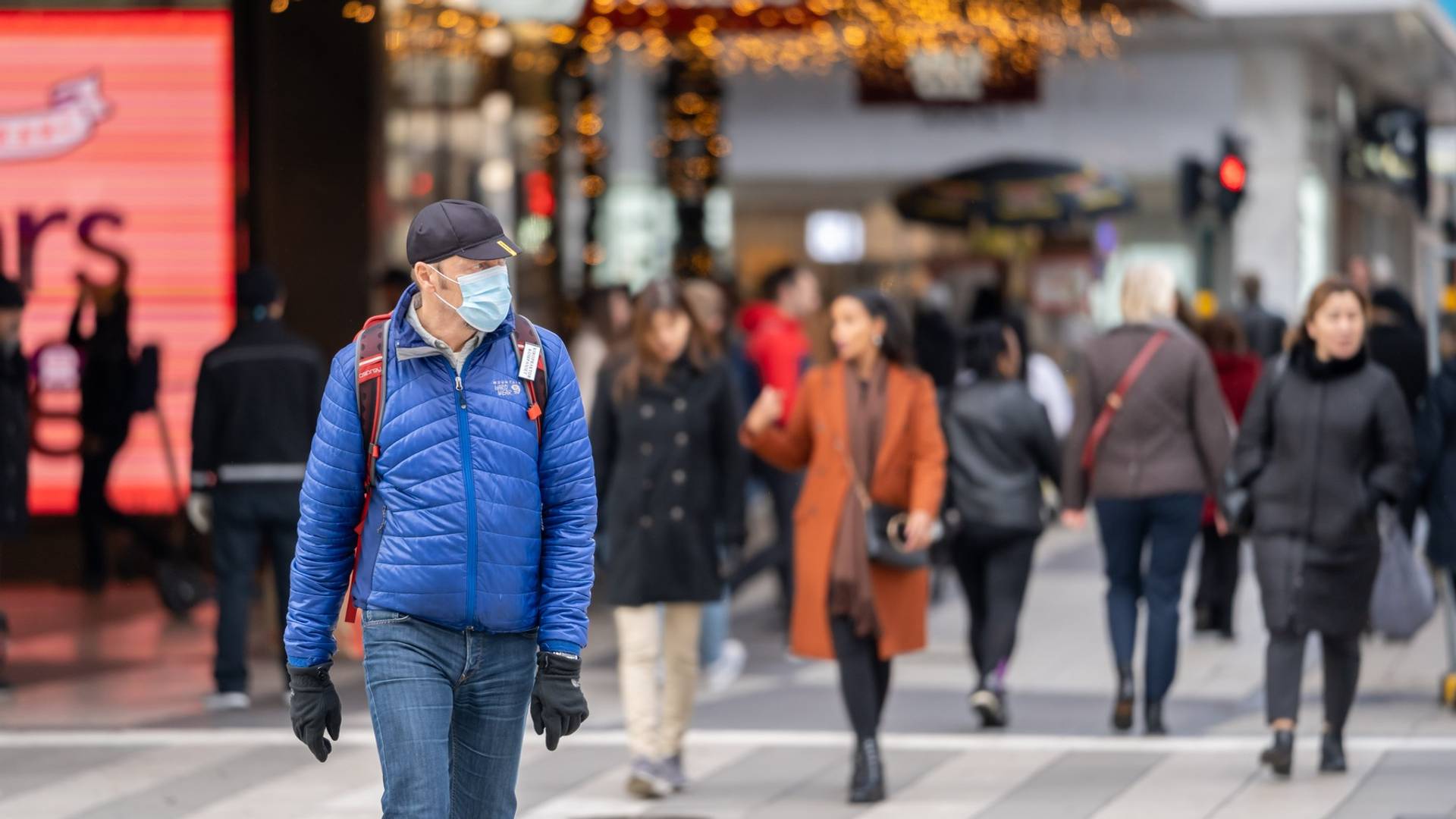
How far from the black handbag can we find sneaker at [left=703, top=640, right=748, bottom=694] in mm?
2774

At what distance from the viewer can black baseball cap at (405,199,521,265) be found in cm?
497

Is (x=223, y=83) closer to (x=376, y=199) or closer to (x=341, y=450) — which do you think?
(x=376, y=199)

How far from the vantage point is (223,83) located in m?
13.8

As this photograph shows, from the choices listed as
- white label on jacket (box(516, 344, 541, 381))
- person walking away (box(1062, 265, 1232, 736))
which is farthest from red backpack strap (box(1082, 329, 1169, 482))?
white label on jacket (box(516, 344, 541, 381))

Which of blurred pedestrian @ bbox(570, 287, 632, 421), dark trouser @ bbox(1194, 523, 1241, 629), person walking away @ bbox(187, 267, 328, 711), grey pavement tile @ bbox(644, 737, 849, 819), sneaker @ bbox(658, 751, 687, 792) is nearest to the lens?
grey pavement tile @ bbox(644, 737, 849, 819)

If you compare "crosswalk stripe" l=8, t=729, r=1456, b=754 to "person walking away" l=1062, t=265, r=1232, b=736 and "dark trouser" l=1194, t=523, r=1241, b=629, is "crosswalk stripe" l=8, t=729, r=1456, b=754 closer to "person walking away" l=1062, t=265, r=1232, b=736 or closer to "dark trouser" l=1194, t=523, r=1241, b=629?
"person walking away" l=1062, t=265, r=1232, b=736

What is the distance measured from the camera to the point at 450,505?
490cm

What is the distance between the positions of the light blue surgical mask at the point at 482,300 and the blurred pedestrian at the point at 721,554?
346cm

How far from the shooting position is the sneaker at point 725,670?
10.8 meters

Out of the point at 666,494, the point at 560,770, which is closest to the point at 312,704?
the point at 666,494

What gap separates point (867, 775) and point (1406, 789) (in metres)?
1.95

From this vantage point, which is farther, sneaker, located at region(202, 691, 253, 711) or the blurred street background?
sneaker, located at region(202, 691, 253, 711)

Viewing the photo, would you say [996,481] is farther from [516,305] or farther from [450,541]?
[516,305]

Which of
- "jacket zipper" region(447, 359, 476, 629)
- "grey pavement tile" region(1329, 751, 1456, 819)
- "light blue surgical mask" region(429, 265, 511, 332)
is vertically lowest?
"grey pavement tile" region(1329, 751, 1456, 819)
